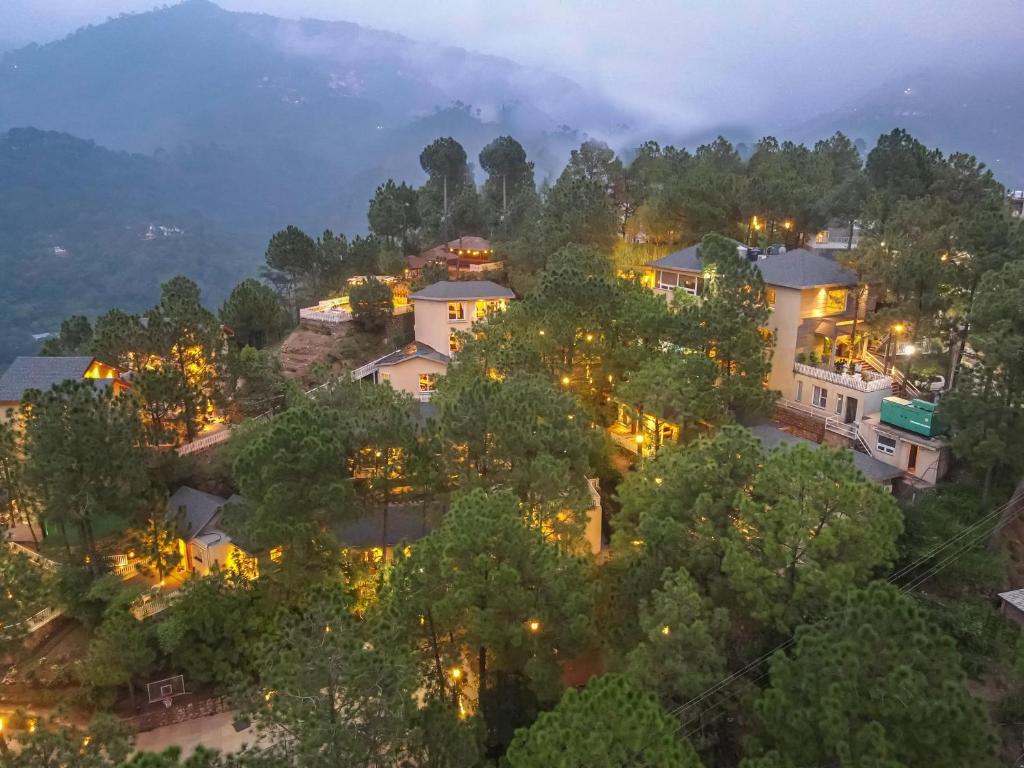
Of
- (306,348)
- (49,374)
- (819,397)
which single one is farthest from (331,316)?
(819,397)

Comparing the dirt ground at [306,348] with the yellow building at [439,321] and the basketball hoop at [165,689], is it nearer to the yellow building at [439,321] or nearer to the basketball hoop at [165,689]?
the yellow building at [439,321]

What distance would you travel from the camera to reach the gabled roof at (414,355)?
3675 centimetres

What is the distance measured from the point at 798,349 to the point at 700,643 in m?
19.7

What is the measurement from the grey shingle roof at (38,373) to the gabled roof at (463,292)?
17.6 meters

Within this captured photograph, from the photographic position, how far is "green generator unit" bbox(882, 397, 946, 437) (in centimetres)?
2386

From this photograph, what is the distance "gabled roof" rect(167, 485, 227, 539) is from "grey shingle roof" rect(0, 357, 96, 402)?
7.44 meters

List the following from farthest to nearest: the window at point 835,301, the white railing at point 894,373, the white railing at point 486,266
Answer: the white railing at point 486,266 → the window at point 835,301 → the white railing at point 894,373

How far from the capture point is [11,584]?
17.2 meters

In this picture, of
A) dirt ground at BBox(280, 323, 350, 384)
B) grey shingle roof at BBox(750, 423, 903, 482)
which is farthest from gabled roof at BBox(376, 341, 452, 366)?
grey shingle roof at BBox(750, 423, 903, 482)

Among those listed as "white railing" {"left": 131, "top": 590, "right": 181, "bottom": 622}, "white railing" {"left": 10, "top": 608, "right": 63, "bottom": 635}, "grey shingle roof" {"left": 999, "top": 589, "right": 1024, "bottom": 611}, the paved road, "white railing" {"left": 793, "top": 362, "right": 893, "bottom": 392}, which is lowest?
the paved road

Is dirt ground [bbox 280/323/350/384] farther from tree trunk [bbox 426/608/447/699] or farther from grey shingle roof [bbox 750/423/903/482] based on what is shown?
grey shingle roof [bbox 750/423/903/482]

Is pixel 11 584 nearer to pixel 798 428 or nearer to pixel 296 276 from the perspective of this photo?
pixel 798 428

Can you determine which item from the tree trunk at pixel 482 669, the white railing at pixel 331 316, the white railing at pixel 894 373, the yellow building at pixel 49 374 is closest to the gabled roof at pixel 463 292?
the white railing at pixel 331 316

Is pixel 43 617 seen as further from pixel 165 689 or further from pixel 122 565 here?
pixel 165 689
